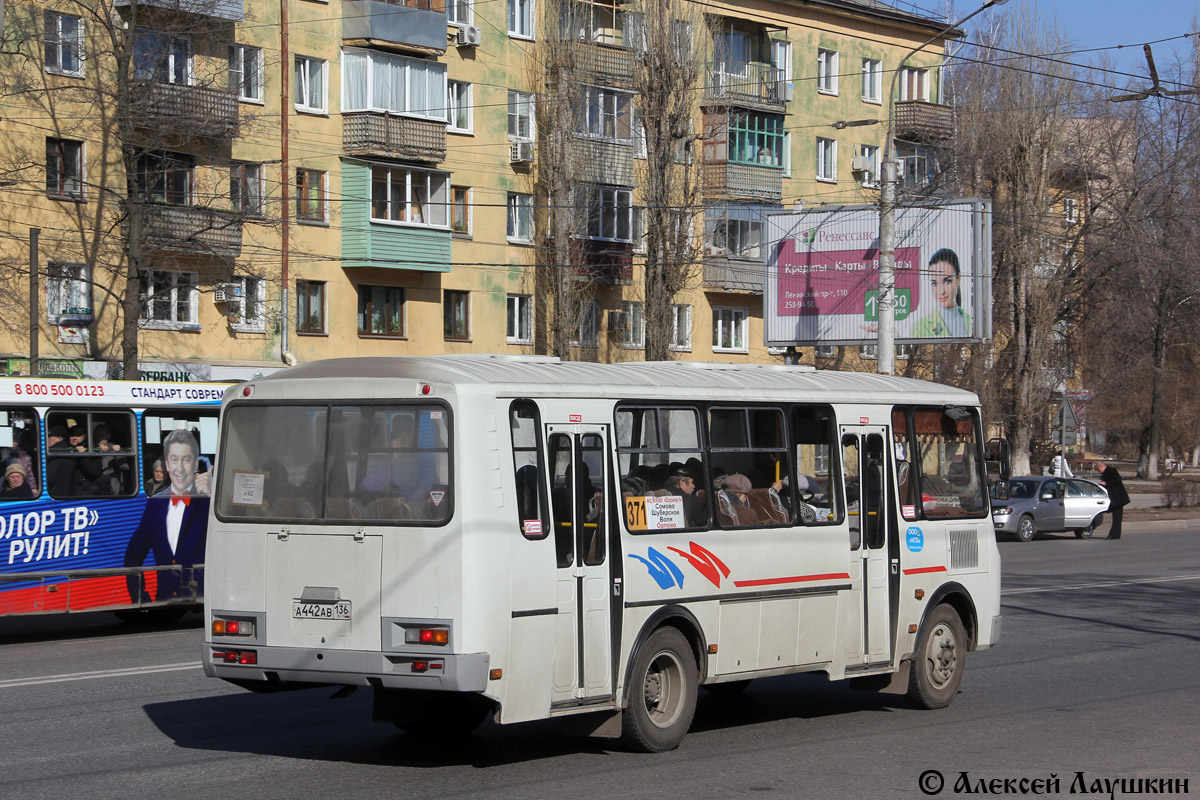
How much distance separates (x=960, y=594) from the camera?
1123 centimetres

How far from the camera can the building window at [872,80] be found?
5431cm

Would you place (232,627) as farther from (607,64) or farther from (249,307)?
(607,64)

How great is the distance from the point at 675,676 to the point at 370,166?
104 feet

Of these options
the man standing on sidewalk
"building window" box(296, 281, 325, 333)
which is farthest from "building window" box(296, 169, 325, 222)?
the man standing on sidewalk

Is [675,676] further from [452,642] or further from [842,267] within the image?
[842,267]

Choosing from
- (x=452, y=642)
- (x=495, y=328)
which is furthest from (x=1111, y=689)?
(x=495, y=328)

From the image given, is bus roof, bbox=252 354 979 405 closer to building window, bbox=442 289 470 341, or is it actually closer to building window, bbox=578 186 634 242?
building window, bbox=442 289 470 341

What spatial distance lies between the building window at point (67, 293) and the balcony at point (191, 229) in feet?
5.69

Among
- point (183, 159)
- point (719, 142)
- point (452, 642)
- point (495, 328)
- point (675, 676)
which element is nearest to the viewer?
point (452, 642)

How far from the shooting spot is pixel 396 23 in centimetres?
3934

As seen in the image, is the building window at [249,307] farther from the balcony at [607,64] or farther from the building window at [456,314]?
the balcony at [607,64]

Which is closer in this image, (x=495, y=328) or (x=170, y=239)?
(x=170, y=239)

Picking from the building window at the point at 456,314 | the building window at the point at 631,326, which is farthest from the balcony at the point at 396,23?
the building window at the point at 631,326

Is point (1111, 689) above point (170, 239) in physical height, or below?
below
